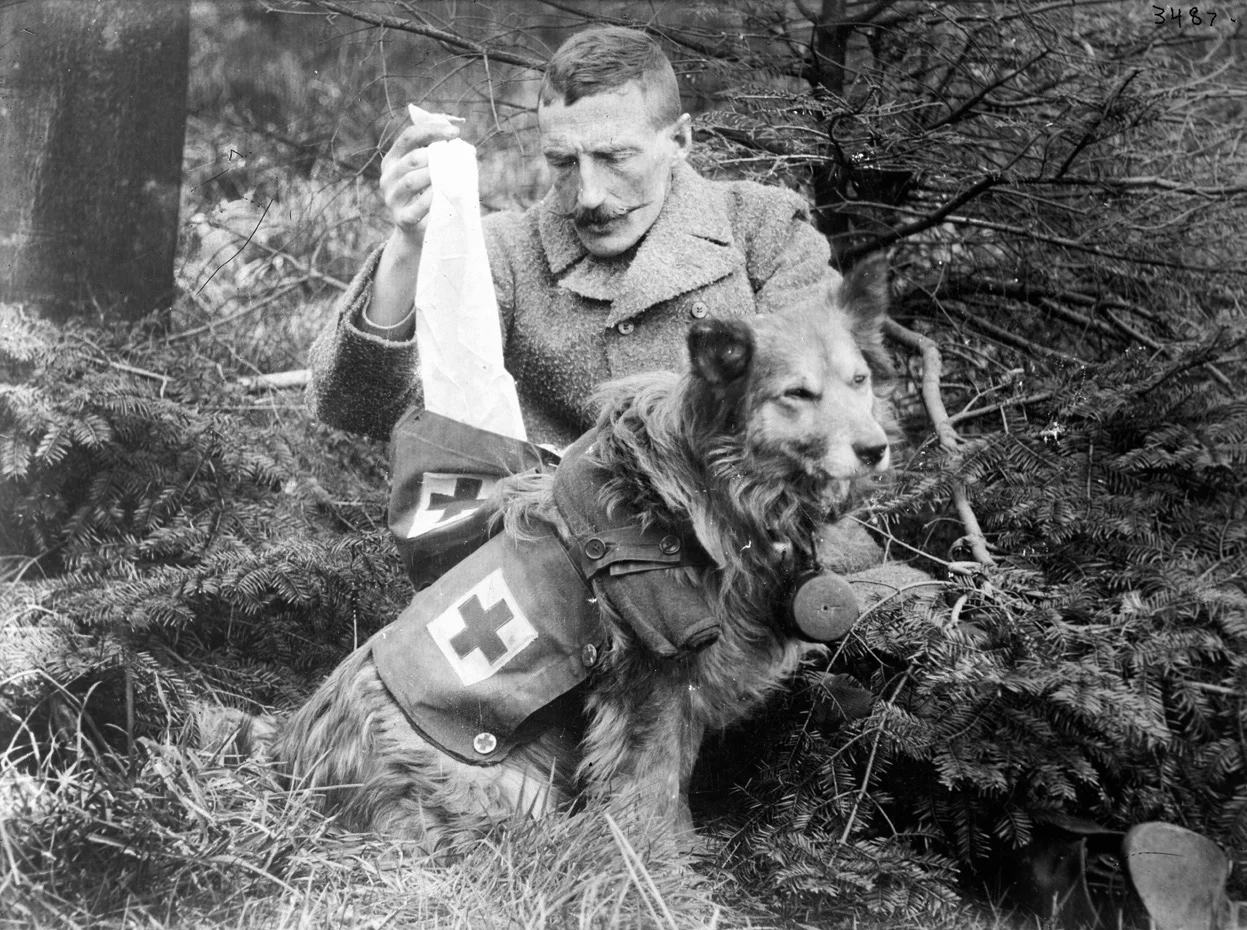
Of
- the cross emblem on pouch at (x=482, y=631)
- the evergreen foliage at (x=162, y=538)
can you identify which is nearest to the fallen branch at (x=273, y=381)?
the evergreen foliage at (x=162, y=538)

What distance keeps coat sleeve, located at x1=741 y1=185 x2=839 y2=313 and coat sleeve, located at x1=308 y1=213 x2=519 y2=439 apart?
0.62 meters

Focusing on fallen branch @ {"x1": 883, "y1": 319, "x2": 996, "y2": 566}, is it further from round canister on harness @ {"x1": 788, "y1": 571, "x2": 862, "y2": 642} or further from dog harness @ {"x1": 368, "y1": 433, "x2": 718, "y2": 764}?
dog harness @ {"x1": 368, "y1": 433, "x2": 718, "y2": 764}

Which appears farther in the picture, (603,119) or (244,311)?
(244,311)

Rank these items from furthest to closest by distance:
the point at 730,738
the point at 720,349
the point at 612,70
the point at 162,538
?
1. the point at 162,538
2. the point at 730,738
3. the point at 612,70
4. the point at 720,349

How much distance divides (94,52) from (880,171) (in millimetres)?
2218

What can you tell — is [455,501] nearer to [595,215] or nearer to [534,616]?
[534,616]

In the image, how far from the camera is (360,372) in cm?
270

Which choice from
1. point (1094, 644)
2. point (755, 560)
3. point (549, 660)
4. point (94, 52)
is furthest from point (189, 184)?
point (1094, 644)

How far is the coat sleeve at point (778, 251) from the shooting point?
2.65 metres

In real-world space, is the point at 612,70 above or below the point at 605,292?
above

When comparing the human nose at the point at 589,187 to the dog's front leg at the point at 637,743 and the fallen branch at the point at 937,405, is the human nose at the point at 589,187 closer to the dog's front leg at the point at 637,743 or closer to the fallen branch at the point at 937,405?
the fallen branch at the point at 937,405

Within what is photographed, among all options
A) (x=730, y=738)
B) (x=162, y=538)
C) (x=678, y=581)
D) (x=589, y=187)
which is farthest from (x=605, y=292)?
(x=162, y=538)

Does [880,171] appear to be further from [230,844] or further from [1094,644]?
[230,844]

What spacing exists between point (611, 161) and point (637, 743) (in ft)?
4.52
